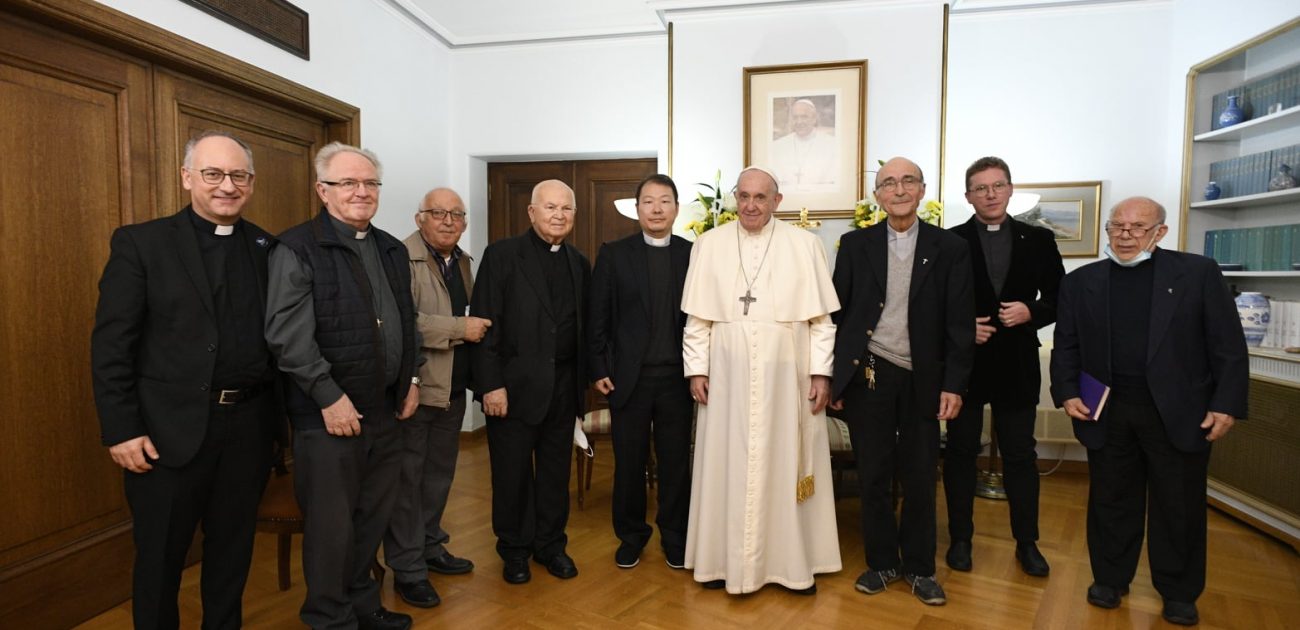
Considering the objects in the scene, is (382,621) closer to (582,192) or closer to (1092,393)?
(1092,393)

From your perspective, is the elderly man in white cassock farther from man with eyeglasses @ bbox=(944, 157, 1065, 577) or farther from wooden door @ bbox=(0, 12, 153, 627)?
wooden door @ bbox=(0, 12, 153, 627)

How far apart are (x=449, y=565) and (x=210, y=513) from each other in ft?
3.71

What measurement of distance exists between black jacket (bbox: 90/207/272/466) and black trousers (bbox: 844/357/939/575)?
7.22 feet

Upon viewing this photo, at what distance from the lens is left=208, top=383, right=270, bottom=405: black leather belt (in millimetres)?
1997

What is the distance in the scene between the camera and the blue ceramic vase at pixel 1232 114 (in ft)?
12.8

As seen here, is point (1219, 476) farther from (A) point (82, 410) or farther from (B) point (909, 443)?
(A) point (82, 410)

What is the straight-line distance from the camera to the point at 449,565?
9.78 ft

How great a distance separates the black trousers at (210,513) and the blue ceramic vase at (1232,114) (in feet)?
16.3

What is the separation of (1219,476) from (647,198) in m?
3.54

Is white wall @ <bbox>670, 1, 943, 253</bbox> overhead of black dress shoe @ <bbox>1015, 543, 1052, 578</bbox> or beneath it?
overhead

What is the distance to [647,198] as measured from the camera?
9.51ft

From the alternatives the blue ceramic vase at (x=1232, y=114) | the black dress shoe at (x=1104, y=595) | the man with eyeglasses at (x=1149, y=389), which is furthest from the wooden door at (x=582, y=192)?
the black dress shoe at (x=1104, y=595)

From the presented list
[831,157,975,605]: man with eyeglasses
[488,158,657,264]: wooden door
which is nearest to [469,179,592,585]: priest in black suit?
[831,157,975,605]: man with eyeglasses

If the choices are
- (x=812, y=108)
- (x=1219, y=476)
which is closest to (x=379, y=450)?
(x=812, y=108)
